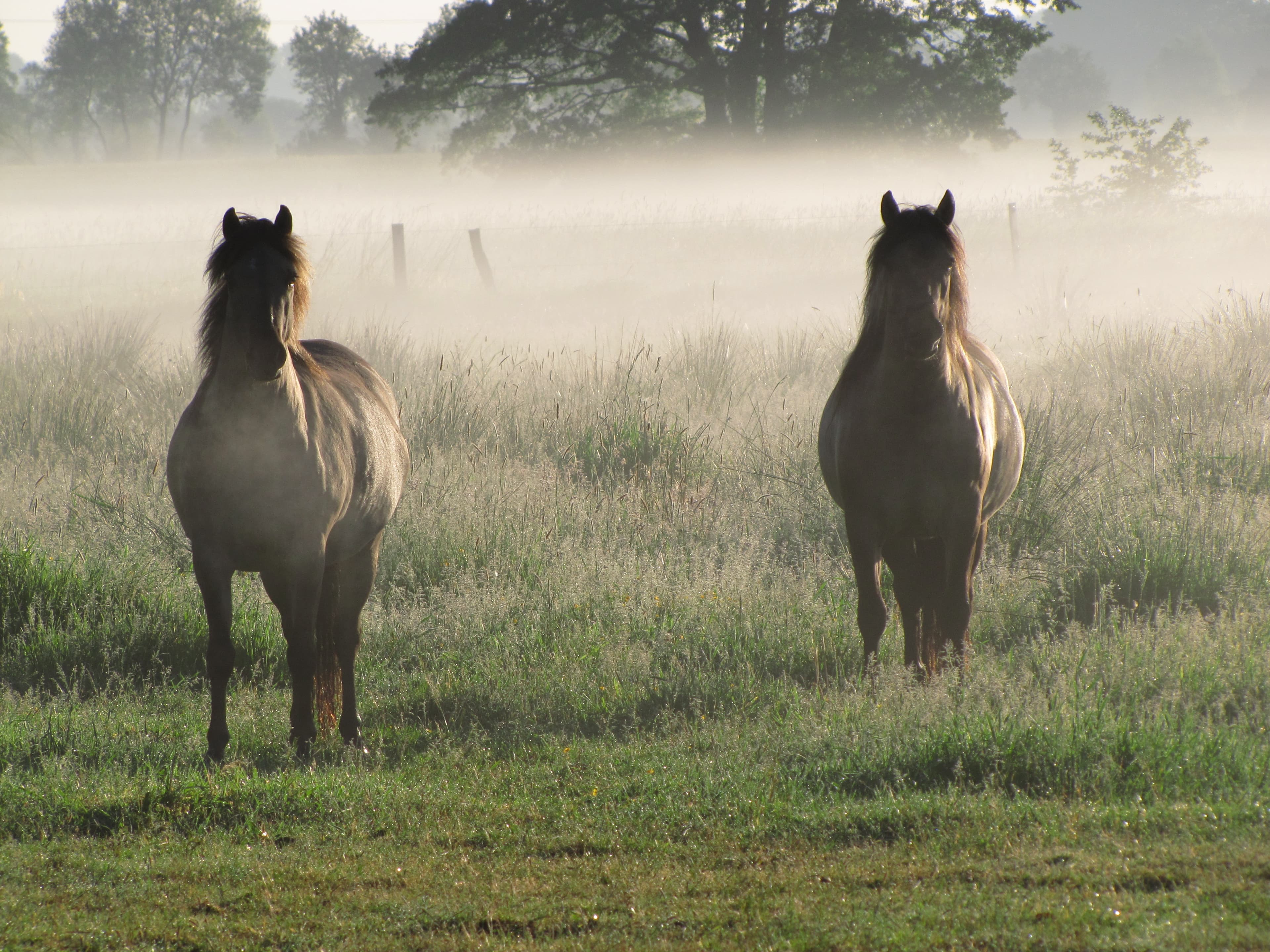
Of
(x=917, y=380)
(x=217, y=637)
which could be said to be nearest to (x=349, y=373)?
(x=217, y=637)

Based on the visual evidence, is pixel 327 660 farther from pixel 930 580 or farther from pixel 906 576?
pixel 930 580

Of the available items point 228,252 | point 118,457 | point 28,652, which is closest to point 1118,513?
point 228,252

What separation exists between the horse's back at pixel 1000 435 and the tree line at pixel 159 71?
64536mm

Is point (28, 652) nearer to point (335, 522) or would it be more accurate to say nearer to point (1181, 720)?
point (335, 522)

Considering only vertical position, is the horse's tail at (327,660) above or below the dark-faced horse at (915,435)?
below

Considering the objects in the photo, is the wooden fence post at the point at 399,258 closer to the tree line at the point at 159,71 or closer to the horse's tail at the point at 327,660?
the horse's tail at the point at 327,660

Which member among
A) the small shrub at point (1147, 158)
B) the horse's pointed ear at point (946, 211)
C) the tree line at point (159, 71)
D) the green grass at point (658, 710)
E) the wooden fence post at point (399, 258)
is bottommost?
the green grass at point (658, 710)

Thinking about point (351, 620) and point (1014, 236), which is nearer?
point (351, 620)

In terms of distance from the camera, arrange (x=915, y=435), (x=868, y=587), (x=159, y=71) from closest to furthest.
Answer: (x=915, y=435), (x=868, y=587), (x=159, y=71)

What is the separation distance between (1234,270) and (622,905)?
828 inches

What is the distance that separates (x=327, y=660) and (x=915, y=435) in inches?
107

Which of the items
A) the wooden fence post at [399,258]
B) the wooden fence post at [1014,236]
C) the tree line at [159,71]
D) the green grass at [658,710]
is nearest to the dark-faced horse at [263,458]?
the green grass at [658,710]

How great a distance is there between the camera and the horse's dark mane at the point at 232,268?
3.65 metres

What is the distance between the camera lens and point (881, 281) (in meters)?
4.06
